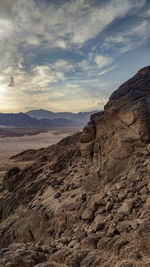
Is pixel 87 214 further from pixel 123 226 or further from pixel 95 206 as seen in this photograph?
pixel 123 226

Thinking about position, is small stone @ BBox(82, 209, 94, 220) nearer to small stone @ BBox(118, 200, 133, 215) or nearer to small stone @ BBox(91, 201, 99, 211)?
small stone @ BBox(91, 201, 99, 211)

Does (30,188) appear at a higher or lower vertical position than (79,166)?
lower

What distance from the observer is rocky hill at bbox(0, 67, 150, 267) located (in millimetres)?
4125

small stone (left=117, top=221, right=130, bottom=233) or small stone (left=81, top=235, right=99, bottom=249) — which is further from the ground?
small stone (left=117, top=221, right=130, bottom=233)

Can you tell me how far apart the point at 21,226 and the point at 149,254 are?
252 inches

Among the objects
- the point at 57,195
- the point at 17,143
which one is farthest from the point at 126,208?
the point at 17,143

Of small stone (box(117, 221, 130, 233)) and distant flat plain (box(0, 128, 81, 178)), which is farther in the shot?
distant flat plain (box(0, 128, 81, 178))

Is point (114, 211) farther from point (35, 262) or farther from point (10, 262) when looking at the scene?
point (10, 262)

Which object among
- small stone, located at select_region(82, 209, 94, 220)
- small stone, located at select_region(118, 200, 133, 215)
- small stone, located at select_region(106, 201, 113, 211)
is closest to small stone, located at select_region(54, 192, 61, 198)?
small stone, located at select_region(82, 209, 94, 220)

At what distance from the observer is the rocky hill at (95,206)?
162 inches

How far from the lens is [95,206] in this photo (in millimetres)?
5863

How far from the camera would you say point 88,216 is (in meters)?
5.70

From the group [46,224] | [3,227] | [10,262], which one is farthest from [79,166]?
[10,262]

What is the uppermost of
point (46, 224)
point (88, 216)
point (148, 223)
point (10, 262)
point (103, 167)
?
point (103, 167)
